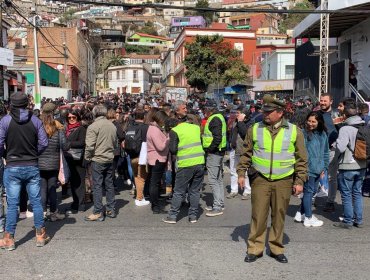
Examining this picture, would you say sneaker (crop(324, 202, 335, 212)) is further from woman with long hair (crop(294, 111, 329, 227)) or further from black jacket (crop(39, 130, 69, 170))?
black jacket (crop(39, 130, 69, 170))

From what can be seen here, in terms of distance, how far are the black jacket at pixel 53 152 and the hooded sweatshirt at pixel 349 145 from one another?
4220mm

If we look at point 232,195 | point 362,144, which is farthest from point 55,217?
point 362,144

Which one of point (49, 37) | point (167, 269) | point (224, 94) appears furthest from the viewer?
point (49, 37)

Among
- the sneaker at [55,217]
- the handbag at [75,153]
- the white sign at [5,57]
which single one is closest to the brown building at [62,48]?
the white sign at [5,57]

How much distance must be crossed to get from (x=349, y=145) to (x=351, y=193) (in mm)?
723

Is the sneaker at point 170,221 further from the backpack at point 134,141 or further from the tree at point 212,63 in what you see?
the tree at point 212,63

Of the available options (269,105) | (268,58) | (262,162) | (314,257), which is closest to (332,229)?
(314,257)

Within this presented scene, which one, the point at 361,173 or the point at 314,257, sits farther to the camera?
the point at 361,173

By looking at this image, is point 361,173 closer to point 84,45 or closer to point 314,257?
point 314,257

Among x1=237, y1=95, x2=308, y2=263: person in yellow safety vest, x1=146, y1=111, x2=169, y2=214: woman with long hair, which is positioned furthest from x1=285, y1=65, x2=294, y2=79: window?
x1=237, y1=95, x2=308, y2=263: person in yellow safety vest

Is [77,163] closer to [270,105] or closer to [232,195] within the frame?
[232,195]

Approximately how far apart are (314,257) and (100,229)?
3042mm

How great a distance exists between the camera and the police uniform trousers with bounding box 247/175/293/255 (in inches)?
200

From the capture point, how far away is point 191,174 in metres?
6.75
